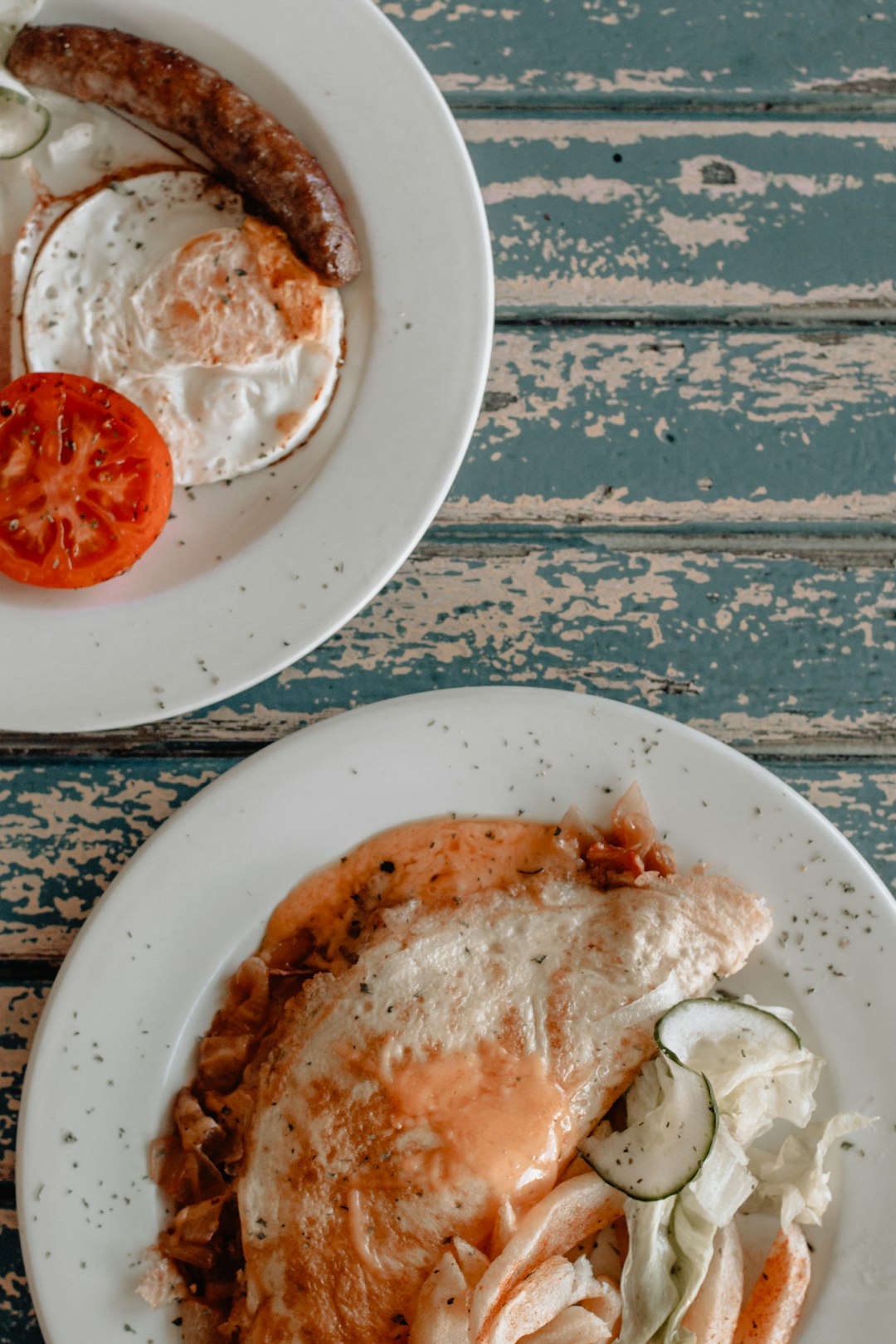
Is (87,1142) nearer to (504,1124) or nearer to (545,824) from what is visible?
(504,1124)

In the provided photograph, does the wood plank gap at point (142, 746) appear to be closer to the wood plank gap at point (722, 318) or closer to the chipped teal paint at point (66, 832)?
the chipped teal paint at point (66, 832)

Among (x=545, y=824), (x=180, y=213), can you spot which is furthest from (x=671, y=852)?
(x=180, y=213)

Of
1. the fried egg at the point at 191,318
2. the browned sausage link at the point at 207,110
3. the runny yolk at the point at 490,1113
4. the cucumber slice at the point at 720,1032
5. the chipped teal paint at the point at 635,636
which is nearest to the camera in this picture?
the runny yolk at the point at 490,1113

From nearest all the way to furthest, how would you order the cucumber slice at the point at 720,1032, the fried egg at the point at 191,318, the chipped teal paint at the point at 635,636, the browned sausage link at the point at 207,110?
the cucumber slice at the point at 720,1032 < the browned sausage link at the point at 207,110 < the fried egg at the point at 191,318 < the chipped teal paint at the point at 635,636

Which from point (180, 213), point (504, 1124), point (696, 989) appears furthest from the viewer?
point (180, 213)

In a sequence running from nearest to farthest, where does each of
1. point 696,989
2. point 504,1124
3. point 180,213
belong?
1. point 504,1124
2. point 696,989
3. point 180,213

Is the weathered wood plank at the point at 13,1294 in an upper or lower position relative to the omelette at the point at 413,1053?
lower

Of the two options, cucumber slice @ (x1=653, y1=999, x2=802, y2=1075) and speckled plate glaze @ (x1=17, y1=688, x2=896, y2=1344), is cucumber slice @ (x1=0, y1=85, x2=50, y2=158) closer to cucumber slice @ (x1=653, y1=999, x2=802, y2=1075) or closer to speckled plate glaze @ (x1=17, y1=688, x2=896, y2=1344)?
speckled plate glaze @ (x1=17, y1=688, x2=896, y2=1344)

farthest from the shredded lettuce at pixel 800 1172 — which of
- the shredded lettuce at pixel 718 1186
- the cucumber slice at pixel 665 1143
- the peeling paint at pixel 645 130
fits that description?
the peeling paint at pixel 645 130
